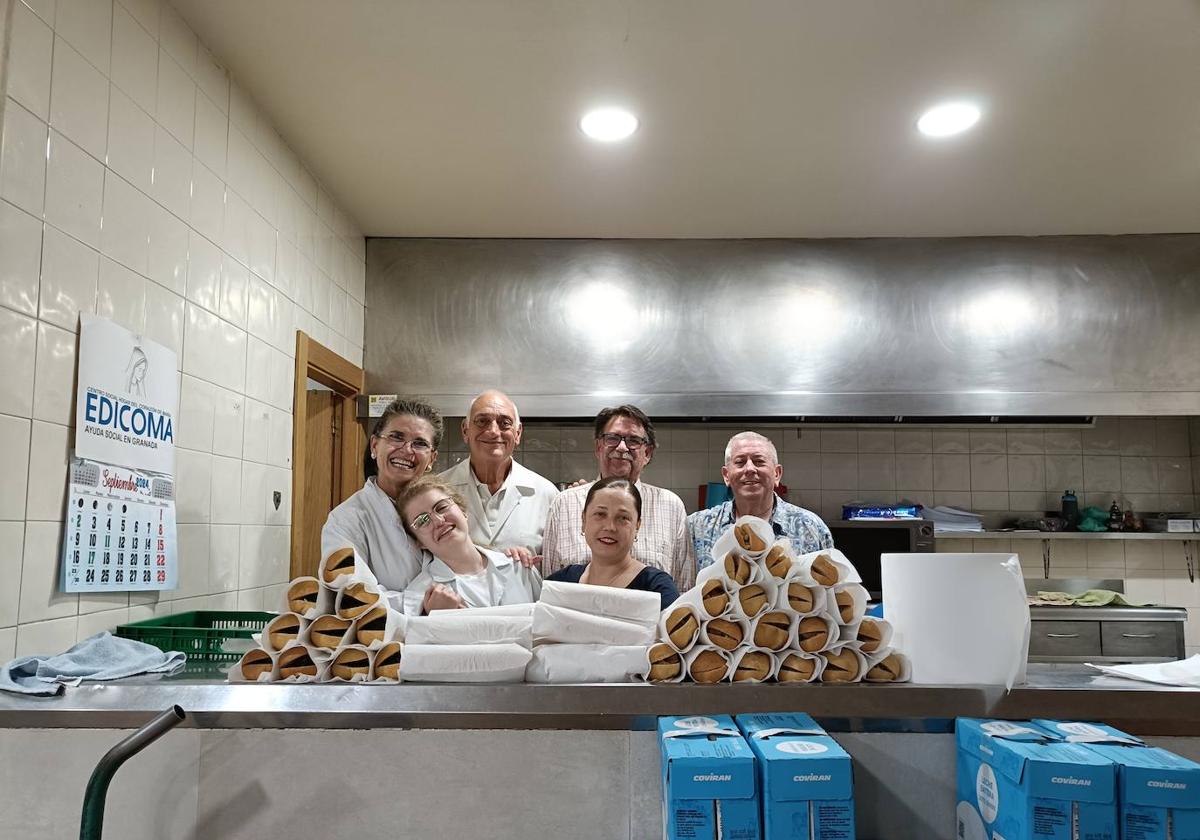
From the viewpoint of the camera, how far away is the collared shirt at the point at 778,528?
8.84 feet

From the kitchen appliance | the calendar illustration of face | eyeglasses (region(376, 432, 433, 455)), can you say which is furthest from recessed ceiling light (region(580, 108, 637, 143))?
the kitchen appliance

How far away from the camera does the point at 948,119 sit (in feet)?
9.38

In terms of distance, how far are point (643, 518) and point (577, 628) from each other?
56.8 inches

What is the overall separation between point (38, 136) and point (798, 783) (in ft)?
6.07

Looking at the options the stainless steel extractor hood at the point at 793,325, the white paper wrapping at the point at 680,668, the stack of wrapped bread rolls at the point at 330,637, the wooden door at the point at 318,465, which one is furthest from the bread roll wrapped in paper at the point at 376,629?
the stainless steel extractor hood at the point at 793,325

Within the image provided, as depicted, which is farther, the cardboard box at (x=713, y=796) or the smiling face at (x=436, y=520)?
the smiling face at (x=436, y=520)

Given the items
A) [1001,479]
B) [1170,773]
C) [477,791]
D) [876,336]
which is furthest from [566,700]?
[1001,479]

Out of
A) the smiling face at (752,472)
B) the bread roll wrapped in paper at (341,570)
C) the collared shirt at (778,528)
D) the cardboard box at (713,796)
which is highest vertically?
the smiling face at (752,472)

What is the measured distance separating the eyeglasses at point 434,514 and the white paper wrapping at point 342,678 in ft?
2.26

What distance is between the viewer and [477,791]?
123 cm

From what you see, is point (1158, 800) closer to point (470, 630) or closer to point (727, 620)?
point (727, 620)

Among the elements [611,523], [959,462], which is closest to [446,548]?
[611,523]

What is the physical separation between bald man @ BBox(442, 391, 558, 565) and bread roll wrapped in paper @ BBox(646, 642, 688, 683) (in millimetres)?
1478

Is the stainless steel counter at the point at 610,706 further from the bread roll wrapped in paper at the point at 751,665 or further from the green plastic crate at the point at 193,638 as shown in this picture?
the green plastic crate at the point at 193,638
